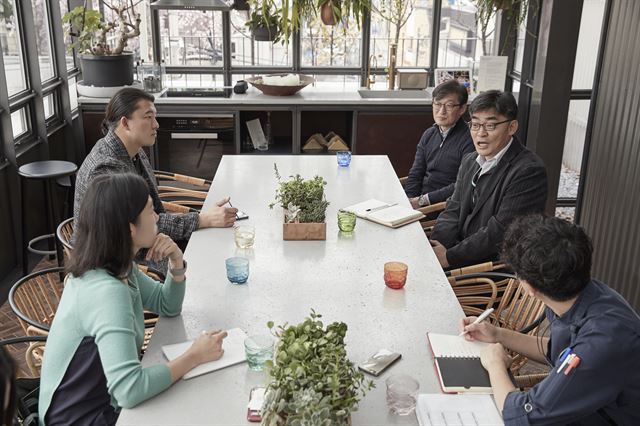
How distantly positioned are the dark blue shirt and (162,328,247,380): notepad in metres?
0.86

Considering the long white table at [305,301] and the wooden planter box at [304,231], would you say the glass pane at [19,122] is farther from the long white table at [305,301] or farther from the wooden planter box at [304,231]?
the wooden planter box at [304,231]

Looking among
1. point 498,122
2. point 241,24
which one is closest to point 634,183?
point 498,122

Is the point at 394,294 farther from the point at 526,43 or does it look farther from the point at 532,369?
the point at 526,43

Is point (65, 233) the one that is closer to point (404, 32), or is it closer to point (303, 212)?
point (303, 212)

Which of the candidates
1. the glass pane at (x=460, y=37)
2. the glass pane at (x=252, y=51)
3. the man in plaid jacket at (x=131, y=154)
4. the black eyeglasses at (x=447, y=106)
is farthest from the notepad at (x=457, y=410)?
the glass pane at (x=252, y=51)

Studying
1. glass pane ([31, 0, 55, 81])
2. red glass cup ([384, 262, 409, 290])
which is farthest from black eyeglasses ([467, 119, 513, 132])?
glass pane ([31, 0, 55, 81])

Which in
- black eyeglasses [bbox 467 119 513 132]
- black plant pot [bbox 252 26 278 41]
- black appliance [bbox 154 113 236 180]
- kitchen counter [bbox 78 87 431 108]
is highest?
black plant pot [bbox 252 26 278 41]

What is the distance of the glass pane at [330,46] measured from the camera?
23.8 feet

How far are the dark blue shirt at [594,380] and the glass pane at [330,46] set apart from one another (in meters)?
5.68

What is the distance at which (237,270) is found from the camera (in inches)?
108

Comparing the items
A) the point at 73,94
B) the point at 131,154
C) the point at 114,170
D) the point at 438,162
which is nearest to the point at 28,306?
the point at 114,170

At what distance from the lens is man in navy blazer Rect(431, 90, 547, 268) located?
354cm

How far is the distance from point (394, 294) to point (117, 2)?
547 centimetres

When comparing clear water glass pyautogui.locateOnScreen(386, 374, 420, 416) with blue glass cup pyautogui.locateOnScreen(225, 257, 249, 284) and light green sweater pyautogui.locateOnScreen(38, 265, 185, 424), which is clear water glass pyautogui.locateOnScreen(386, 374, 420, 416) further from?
blue glass cup pyautogui.locateOnScreen(225, 257, 249, 284)
